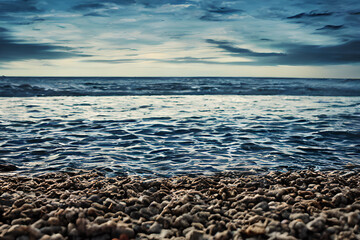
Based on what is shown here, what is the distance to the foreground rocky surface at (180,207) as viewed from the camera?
269 cm

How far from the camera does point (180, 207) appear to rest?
3258mm

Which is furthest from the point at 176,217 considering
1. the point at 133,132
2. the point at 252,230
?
the point at 133,132

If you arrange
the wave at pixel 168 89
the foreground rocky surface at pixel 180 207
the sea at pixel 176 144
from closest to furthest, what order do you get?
1. the foreground rocky surface at pixel 180 207
2. the sea at pixel 176 144
3. the wave at pixel 168 89

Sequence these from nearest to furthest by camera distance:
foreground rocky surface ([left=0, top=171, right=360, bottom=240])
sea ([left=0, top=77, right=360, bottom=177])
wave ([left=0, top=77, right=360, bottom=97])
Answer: foreground rocky surface ([left=0, top=171, right=360, bottom=240]) → sea ([left=0, top=77, right=360, bottom=177]) → wave ([left=0, top=77, right=360, bottom=97])

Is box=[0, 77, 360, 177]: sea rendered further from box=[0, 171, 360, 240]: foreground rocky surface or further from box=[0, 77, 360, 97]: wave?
box=[0, 77, 360, 97]: wave

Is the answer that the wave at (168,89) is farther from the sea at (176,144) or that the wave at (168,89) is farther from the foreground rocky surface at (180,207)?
the foreground rocky surface at (180,207)

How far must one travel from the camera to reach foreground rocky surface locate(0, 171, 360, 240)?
8.82 ft

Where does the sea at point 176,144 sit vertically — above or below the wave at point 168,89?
below

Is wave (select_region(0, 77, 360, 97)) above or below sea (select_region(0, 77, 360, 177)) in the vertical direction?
above

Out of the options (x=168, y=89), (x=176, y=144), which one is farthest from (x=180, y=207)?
(x=168, y=89)

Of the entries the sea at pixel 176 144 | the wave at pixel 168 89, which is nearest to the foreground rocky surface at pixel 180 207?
the sea at pixel 176 144

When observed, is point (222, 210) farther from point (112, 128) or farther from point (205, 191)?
point (112, 128)

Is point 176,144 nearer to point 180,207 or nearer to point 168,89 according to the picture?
point 180,207

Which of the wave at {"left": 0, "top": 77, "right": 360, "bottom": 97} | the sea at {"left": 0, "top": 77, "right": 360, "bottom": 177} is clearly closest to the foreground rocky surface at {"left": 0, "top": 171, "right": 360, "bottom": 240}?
the sea at {"left": 0, "top": 77, "right": 360, "bottom": 177}
